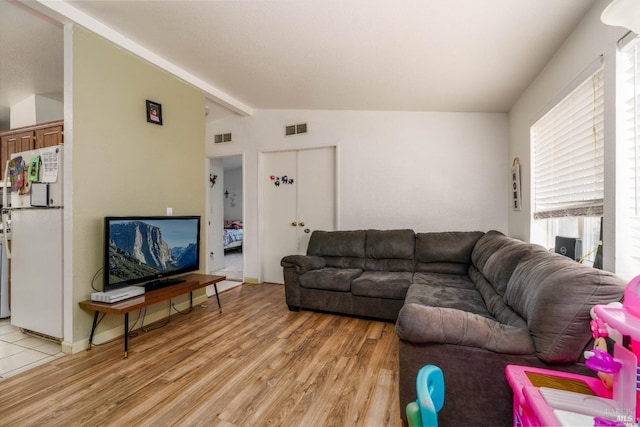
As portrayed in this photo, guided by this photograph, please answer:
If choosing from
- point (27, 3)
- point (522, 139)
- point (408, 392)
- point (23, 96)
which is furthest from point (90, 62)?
point (522, 139)

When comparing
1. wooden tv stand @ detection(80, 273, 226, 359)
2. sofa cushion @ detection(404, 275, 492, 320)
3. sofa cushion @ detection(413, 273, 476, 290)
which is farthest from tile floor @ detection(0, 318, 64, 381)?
sofa cushion @ detection(413, 273, 476, 290)

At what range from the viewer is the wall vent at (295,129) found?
442 cm

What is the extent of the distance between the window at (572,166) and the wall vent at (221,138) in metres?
4.16

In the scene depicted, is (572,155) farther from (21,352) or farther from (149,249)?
(21,352)

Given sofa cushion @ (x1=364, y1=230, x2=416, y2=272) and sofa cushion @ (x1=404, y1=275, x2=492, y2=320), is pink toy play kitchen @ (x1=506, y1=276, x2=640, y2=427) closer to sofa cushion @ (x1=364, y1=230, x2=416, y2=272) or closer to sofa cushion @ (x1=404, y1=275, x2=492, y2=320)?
sofa cushion @ (x1=404, y1=275, x2=492, y2=320)

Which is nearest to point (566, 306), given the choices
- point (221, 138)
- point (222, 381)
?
point (222, 381)

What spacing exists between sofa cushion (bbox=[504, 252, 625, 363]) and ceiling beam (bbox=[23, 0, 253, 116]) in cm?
369

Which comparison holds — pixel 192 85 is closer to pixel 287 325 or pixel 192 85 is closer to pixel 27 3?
pixel 27 3

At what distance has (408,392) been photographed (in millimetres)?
1534

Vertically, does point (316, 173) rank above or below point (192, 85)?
below

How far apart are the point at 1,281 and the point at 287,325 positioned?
121 inches

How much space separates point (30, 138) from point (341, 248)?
3445 mm

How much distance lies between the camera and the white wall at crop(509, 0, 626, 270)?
1.63 meters

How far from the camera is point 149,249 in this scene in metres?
2.74
